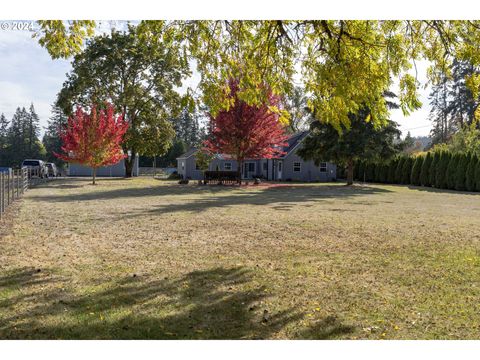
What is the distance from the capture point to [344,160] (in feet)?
99.5

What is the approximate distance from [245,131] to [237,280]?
77.6ft

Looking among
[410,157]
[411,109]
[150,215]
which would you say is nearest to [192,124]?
[410,157]

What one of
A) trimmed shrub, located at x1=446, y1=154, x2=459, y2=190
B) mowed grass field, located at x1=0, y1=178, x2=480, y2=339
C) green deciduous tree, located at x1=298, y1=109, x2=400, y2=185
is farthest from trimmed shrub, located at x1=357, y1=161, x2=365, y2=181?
mowed grass field, located at x1=0, y1=178, x2=480, y2=339

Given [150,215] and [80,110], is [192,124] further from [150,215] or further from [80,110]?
[150,215]

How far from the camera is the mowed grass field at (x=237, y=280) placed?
163 inches

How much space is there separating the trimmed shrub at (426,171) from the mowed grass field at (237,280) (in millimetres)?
25254

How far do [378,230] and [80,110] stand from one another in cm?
2357

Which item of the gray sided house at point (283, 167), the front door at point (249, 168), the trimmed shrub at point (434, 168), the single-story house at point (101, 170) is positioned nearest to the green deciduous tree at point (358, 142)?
the trimmed shrub at point (434, 168)

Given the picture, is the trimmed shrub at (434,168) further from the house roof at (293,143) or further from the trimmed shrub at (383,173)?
the house roof at (293,143)

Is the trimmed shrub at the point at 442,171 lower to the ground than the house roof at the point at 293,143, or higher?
lower

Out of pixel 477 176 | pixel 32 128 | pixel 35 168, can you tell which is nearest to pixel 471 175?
pixel 477 176

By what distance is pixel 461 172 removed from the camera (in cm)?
3020

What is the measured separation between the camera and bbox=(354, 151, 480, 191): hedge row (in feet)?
96.8

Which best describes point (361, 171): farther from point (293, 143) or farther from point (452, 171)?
point (452, 171)
